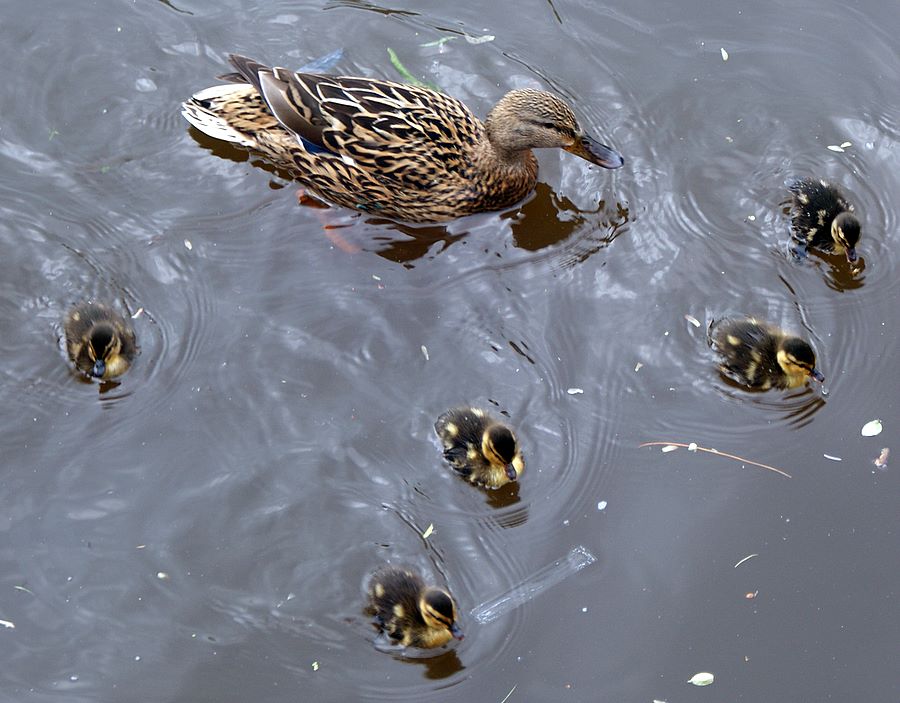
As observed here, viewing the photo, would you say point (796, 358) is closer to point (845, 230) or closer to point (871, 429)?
point (871, 429)

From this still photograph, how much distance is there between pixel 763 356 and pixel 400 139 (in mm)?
1769

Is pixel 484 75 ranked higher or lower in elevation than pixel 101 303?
higher

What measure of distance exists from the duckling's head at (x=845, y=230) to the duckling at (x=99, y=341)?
2.95 metres

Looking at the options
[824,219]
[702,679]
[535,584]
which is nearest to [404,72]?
[824,219]

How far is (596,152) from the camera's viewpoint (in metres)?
5.07

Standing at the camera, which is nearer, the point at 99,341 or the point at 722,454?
the point at 99,341

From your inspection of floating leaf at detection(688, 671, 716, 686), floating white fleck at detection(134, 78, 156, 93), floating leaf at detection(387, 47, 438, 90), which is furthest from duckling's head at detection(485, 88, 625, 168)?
floating leaf at detection(688, 671, 716, 686)

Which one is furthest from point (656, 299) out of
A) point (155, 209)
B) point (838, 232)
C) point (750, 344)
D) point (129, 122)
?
point (129, 122)

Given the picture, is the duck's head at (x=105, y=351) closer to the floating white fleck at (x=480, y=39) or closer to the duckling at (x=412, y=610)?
the duckling at (x=412, y=610)

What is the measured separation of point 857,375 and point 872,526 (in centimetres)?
69

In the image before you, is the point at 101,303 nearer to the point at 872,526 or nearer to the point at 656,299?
the point at 656,299

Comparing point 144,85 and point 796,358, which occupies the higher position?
point 796,358

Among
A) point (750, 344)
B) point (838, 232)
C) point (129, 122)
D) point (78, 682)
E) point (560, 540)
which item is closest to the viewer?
point (78, 682)

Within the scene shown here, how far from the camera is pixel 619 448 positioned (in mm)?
4434
